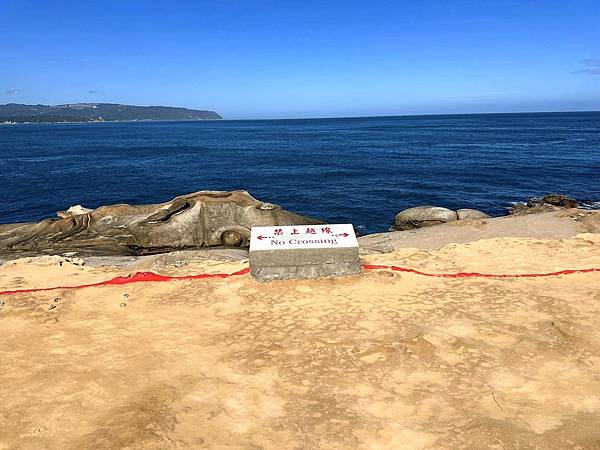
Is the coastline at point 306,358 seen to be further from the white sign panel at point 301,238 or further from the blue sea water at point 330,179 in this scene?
the blue sea water at point 330,179

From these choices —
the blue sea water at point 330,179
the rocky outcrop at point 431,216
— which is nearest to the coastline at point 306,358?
the rocky outcrop at point 431,216

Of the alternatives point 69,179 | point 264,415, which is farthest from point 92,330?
point 69,179

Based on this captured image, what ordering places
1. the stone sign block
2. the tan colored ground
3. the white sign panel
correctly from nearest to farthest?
the tan colored ground, the stone sign block, the white sign panel

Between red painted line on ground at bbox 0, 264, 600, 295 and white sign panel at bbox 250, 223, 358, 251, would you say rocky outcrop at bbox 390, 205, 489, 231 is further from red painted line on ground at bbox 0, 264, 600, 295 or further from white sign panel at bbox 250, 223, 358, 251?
white sign panel at bbox 250, 223, 358, 251

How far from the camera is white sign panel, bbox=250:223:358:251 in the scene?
13.8m

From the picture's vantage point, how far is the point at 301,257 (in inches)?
538

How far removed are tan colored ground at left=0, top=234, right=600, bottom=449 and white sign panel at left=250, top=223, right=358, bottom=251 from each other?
46.8 inches

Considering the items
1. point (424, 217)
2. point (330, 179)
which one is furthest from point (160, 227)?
point (330, 179)

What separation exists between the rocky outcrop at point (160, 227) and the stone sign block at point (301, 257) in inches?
308

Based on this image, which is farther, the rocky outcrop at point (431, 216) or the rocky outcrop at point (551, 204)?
the rocky outcrop at point (551, 204)

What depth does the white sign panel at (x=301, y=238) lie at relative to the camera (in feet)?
45.3

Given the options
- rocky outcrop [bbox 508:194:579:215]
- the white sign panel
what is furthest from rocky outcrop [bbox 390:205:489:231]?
the white sign panel

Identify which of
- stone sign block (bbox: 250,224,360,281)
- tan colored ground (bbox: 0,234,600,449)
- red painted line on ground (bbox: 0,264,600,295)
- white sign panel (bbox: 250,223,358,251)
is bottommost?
tan colored ground (bbox: 0,234,600,449)

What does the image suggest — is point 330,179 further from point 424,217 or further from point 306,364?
point 306,364
